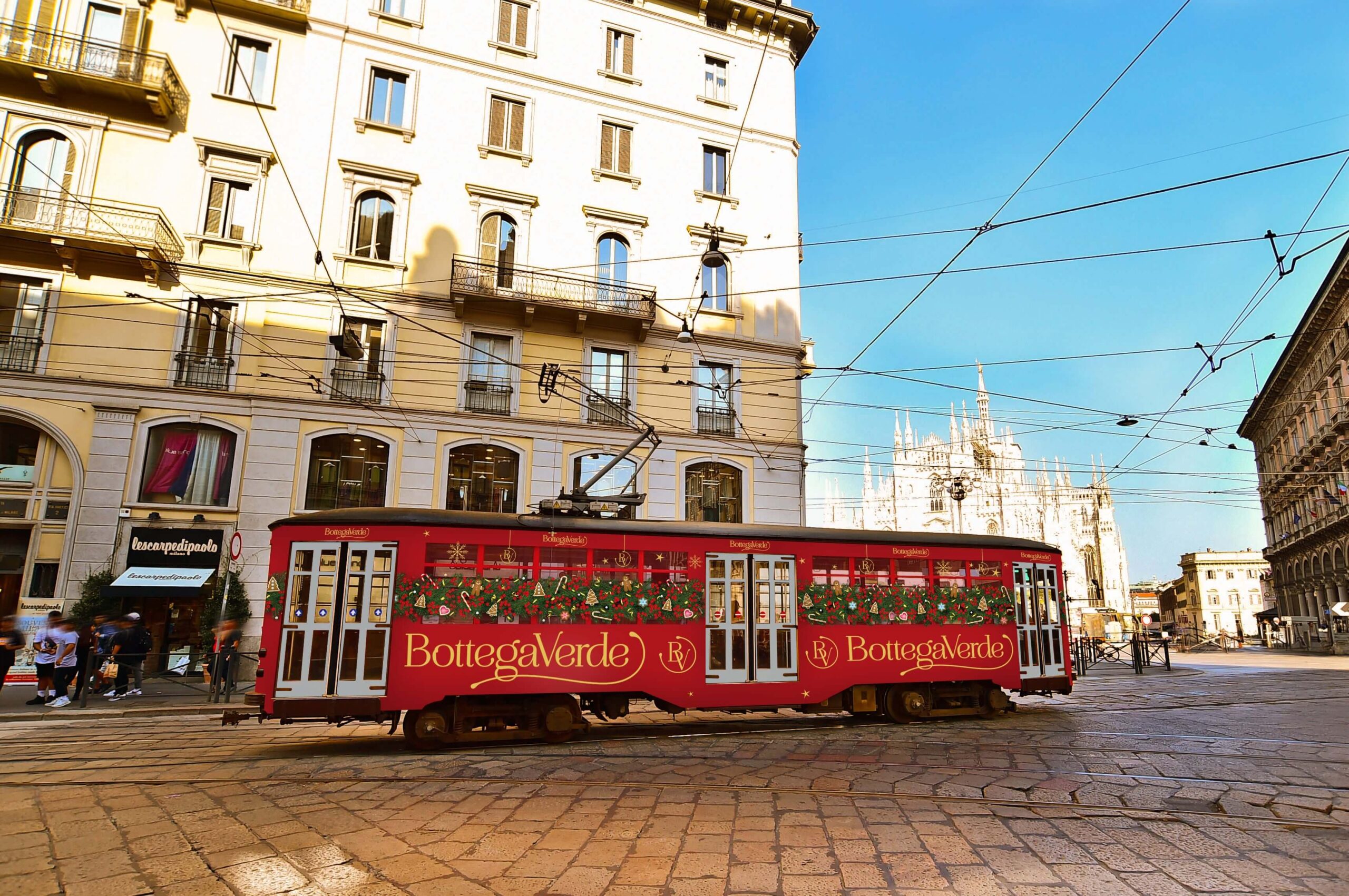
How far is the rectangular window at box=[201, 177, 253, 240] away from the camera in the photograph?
1683 centimetres

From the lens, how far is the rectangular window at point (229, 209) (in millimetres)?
16828

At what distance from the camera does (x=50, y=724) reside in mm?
10477

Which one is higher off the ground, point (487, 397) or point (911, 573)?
point (487, 397)

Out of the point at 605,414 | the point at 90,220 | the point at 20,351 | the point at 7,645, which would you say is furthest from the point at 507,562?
the point at 90,220

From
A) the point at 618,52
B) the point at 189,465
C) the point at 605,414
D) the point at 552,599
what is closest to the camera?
the point at 552,599

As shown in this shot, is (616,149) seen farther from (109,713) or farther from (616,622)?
(109,713)

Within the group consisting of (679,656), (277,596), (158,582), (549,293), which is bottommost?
(679,656)

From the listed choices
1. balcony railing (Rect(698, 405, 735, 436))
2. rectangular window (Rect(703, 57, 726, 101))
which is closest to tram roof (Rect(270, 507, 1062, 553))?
balcony railing (Rect(698, 405, 735, 436))

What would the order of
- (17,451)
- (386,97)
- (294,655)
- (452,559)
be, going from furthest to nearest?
(386,97)
(17,451)
(452,559)
(294,655)

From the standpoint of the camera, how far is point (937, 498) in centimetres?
7706

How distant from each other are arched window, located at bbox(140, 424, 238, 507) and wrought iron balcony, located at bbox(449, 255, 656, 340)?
597 cm

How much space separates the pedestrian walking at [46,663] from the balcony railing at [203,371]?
210 inches

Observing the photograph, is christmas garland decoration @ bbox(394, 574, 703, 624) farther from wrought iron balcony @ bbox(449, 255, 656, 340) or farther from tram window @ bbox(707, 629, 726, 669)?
wrought iron balcony @ bbox(449, 255, 656, 340)

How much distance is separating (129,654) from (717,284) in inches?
610
